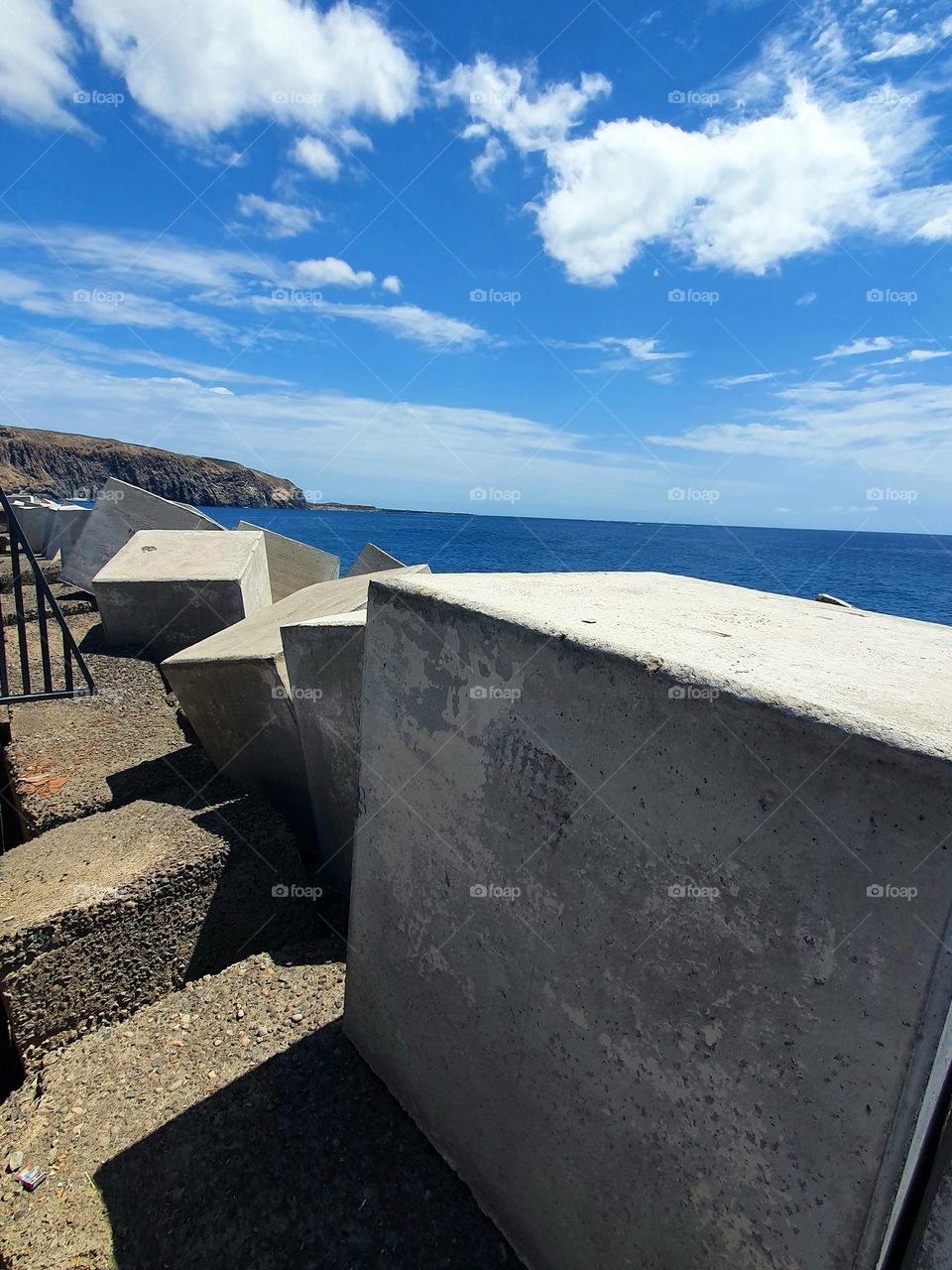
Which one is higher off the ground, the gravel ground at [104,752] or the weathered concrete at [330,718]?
the weathered concrete at [330,718]

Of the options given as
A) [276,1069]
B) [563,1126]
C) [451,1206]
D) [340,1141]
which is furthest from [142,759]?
[563,1126]

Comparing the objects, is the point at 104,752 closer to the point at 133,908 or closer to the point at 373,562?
the point at 133,908

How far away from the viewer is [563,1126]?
5.21 ft

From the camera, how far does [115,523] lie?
9.64 metres

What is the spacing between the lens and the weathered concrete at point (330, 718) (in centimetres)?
294

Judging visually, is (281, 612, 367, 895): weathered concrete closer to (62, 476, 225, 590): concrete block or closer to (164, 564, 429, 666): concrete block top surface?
(164, 564, 429, 666): concrete block top surface

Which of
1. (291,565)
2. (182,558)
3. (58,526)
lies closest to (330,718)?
(182,558)

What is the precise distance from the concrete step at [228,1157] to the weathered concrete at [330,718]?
2.82ft

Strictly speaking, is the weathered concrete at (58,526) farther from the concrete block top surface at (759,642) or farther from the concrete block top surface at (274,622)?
the concrete block top surface at (759,642)

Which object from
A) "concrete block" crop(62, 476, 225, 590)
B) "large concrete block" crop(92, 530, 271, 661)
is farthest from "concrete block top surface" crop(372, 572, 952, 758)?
"concrete block" crop(62, 476, 225, 590)

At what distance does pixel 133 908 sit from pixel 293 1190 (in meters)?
1.19

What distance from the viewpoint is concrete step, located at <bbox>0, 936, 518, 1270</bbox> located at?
5.69 ft

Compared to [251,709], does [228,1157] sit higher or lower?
lower

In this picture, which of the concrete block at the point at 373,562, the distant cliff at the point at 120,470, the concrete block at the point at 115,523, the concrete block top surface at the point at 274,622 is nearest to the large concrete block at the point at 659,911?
the concrete block top surface at the point at 274,622
